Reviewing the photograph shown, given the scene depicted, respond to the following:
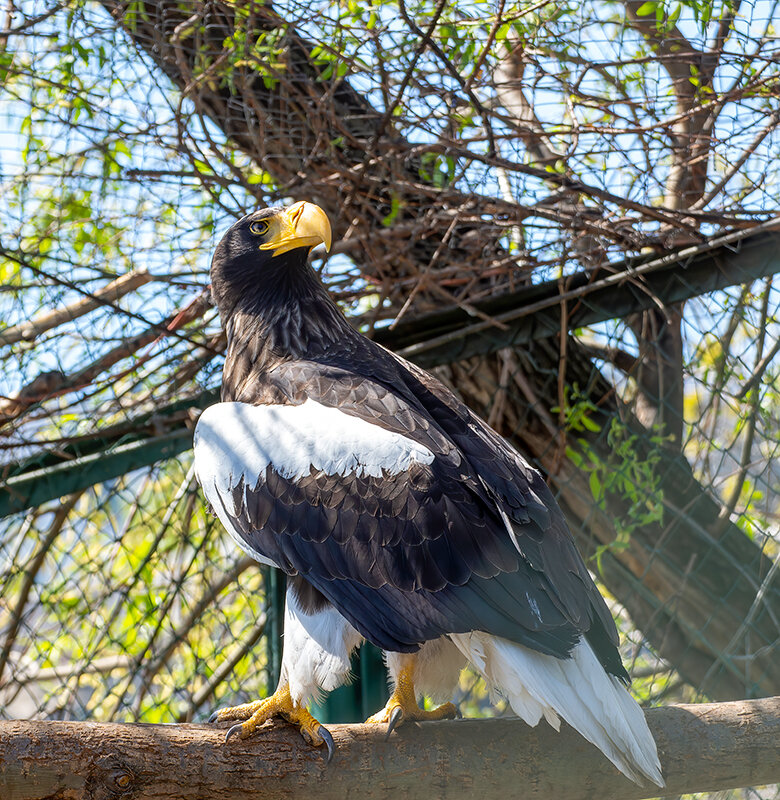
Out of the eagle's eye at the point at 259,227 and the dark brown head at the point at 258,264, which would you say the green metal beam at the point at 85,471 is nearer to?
the dark brown head at the point at 258,264

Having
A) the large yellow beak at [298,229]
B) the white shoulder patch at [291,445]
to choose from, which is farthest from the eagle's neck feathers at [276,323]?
the white shoulder patch at [291,445]

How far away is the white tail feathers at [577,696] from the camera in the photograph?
1.71 metres

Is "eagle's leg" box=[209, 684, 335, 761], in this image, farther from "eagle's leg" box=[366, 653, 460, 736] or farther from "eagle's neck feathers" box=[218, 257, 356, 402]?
"eagle's neck feathers" box=[218, 257, 356, 402]

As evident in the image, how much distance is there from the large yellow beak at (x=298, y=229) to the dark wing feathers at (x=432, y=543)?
486 millimetres

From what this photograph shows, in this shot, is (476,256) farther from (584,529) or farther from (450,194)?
(584,529)

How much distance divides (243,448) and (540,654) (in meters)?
0.78

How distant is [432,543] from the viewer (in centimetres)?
187

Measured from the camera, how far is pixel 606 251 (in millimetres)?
2764

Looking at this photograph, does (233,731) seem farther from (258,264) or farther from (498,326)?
(498,326)

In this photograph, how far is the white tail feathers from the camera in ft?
5.59

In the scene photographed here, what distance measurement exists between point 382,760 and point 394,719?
86mm

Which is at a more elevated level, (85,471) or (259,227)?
(259,227)

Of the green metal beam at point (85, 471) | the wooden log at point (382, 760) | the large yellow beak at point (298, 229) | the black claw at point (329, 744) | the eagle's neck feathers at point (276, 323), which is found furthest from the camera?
the green metal beam at point (85, 471)

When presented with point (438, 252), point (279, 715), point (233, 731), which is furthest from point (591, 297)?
point (233, 731)
